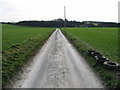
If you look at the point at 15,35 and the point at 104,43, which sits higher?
the point at 15,35

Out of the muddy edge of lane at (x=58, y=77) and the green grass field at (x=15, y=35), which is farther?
the green grass field at (x=15, y=35)

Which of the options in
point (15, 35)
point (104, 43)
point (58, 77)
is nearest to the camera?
point (58, 77)

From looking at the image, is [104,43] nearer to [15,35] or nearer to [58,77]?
[58,77]

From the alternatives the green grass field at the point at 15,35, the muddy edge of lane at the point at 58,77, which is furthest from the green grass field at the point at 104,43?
the green grass field at the point at 15,35

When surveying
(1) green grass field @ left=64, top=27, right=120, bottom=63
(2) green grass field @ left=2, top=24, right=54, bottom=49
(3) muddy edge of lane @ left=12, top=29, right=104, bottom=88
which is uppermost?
(2) green grass field @ left=2, top=24, right=54, bottom=49

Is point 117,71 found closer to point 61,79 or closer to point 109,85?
point 109,85

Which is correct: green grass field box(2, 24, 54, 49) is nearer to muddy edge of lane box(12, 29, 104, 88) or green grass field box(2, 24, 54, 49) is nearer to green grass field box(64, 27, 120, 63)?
muddy edge of lane box(12, 29, 104, 88)

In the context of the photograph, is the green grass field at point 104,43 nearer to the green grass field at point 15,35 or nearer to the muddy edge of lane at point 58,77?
A: the muddy edge of lane at point 58,77

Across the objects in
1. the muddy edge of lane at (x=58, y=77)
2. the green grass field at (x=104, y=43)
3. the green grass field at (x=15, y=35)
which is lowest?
the muddy edge of lane at (x=58, y=77)

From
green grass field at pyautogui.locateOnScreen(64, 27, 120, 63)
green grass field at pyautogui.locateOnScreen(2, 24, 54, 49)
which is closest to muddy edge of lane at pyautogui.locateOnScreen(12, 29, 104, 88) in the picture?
green grass field at pyautogui.locateOnScreen(64, 27, 120, 63)

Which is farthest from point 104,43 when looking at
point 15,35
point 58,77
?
point 15,35

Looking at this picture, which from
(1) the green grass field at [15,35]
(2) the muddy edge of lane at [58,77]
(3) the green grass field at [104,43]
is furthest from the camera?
(1) the green grass field at [15,35]

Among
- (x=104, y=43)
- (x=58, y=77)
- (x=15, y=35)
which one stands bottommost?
(x=58, y=77)

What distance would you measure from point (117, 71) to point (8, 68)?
618cm
